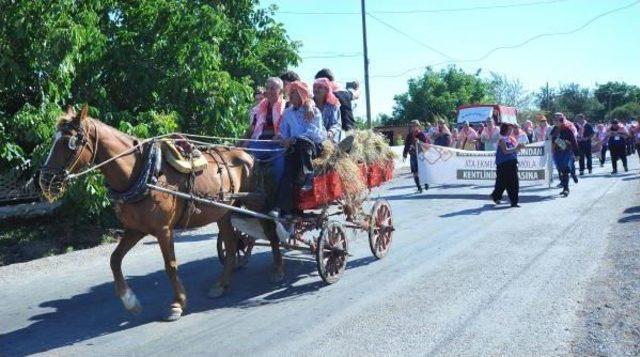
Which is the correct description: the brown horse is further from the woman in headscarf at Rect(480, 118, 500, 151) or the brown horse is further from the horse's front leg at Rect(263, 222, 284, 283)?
the woman in headscarf at Rect(480, 118, 500, 151)

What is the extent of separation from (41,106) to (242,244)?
179 inches

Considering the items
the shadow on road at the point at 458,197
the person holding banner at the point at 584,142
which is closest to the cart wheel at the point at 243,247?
the shadow on road at the point at 458,197

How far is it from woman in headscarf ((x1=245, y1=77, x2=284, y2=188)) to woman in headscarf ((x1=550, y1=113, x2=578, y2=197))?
917cm

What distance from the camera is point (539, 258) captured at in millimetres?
8164

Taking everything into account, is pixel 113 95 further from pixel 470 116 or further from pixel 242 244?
pixel 470 116

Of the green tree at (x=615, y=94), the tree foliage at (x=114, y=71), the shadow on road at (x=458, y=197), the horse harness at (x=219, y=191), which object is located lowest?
the shadow on road at (x=458, y=197)

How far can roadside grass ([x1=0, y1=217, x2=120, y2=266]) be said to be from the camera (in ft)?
34.9

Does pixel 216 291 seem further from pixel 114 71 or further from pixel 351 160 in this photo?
pixel 114 71

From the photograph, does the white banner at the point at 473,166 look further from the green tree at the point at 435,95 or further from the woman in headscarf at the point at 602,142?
the green tree at the point at 435,95

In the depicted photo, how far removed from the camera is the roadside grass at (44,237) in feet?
34.9

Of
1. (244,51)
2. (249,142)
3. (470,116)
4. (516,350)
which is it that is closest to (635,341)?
(516,350)

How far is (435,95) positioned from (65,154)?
141ft

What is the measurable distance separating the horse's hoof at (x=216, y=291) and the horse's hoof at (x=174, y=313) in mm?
821

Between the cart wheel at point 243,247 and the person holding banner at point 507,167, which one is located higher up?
the person holding banner at point 507,167
